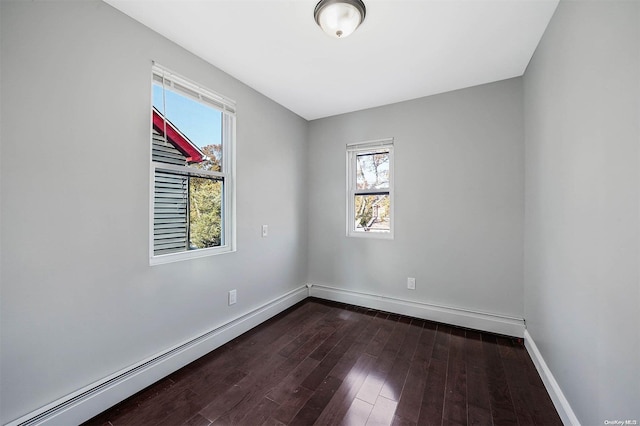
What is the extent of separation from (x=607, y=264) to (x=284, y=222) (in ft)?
8.91

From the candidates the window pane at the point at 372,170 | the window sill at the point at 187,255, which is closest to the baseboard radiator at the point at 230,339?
the window sill at the point at 187,255

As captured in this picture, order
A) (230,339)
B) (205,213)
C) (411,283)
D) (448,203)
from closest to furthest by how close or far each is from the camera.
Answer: (205,213) < (230,339) < (448,203) < (411,283)

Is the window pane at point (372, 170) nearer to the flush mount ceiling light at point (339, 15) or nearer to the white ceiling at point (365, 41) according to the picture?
the white ceiling at point (365, 41)

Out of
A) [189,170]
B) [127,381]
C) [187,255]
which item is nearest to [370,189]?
→ [189,170]

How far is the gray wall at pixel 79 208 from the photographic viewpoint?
1.25 meters

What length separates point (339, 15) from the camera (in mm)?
1562

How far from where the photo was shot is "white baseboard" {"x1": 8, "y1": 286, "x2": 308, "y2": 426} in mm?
1342

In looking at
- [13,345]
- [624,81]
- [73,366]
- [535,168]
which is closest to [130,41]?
[13,345]

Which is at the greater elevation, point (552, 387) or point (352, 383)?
point (552, 387)

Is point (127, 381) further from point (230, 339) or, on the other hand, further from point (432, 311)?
point (432, 311)

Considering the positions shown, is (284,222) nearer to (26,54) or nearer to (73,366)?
(73,366)

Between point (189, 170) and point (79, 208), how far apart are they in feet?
2.58

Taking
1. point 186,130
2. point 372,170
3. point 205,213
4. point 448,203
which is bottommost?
point 205,213

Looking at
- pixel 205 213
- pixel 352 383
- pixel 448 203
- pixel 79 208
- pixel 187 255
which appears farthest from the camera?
pixel 448 203
